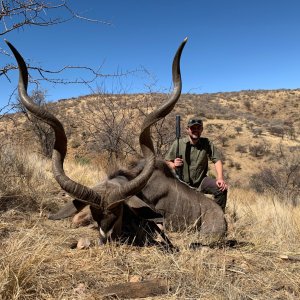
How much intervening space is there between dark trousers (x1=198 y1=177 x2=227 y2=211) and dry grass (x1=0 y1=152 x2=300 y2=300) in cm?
92

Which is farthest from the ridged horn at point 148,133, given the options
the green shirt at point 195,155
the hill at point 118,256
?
the green shirt at point 195,155

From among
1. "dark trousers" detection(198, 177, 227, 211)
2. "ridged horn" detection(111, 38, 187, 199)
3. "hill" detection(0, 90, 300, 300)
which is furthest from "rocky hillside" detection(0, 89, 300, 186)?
"ridged horn" detection(111, 38, 187, 199)

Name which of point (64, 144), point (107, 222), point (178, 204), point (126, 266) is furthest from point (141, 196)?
point (126, 266)

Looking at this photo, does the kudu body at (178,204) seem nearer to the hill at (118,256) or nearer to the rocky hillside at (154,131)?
the hill at (118,256)

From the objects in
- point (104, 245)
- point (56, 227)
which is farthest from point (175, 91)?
point (56, 227)

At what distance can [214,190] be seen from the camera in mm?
6883

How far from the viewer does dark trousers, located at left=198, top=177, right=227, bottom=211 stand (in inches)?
267

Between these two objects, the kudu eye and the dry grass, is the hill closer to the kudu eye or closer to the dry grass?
the dry grass

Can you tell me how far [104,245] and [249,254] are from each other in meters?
1.66

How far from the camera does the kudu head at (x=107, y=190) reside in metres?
4.43

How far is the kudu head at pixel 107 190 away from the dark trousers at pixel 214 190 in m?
2.26

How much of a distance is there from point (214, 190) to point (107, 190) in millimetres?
2644

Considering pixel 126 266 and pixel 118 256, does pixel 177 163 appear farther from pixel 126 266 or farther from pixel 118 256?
pixel 126 266

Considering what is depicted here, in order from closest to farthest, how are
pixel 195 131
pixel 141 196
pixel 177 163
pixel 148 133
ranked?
1. pixel 148 133
2. pixel 141 196
3. pixel 177 163
4. pixel 195 131
